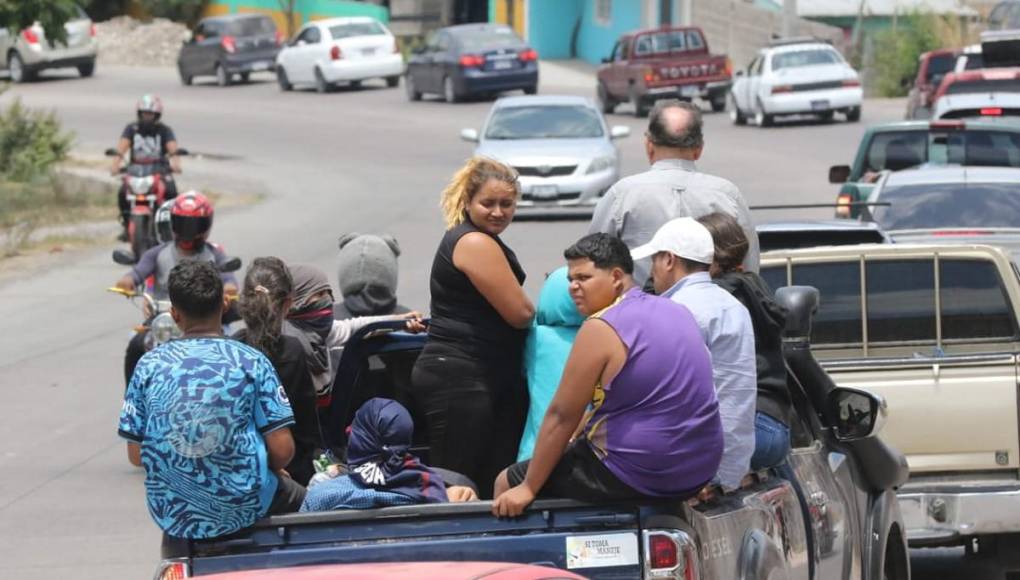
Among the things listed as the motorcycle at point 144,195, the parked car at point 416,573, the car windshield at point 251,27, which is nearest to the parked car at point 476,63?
the car windshield at point 251,27

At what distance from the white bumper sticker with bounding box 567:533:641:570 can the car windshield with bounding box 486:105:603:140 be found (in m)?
21.5

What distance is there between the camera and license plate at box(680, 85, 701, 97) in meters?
41.0

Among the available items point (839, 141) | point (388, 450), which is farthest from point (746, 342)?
point (839, 141)

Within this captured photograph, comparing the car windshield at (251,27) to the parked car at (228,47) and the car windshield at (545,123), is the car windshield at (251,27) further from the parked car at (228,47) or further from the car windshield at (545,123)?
the car windshield at (545,123)

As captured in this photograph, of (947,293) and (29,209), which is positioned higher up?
(947,293)

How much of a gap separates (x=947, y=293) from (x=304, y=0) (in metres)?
52.0

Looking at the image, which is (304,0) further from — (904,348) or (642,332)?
(642,332)

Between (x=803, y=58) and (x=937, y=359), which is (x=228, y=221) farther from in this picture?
(x=937, y=359)

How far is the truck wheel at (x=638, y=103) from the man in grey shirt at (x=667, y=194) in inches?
1275

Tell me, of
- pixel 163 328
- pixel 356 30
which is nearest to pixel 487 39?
pixel 356 30

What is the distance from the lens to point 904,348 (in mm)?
9641

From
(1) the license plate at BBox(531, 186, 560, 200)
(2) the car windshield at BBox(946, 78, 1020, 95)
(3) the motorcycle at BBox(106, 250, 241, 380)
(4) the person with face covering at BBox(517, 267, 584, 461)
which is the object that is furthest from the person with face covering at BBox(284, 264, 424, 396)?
(2) the car windshield at BBox(946, 78, 1020, 95)

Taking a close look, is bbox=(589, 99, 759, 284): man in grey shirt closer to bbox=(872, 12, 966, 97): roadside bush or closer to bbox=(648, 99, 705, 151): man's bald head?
bbox=(648, 99, 705, 151): man's bald head

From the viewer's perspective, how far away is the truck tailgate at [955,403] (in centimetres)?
857
